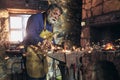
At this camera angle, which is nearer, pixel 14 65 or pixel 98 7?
pixel 98 7

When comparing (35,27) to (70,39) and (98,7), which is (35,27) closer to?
(70,39)

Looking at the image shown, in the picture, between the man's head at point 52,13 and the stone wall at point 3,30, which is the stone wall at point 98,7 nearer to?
the man's head at point 52,13

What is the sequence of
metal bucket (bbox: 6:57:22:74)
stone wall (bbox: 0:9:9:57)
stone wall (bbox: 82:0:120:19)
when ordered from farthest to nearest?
metal bucket (bbox: 6:57:22:74) → stone wall (bbox: 0:9:9:57) → stone wall (bbox: 82:0:120:19)

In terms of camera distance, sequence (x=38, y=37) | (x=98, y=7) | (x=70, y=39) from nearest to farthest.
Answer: (x=38, y=37), (x=98, y=7), (x=70, y=39)

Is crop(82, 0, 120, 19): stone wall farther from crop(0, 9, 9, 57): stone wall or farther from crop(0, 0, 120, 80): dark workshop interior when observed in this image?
crop(0, 9, 9, 57): stone wall

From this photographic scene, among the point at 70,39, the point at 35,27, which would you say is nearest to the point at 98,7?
the point at 70,39

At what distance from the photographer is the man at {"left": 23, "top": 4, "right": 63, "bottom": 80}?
633 cm

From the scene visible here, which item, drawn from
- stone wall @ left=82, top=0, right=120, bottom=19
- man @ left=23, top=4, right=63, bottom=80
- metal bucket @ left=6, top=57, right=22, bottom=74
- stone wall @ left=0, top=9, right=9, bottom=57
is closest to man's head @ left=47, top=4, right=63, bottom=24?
man @ left=23, top=4, right=63, bottom=80

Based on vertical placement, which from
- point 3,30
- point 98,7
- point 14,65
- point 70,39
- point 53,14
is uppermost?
point 98,7

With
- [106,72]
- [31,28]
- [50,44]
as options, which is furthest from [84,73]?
[31,28]

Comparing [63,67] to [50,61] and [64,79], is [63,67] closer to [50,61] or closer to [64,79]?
[64,79]

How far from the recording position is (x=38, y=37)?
7.01m

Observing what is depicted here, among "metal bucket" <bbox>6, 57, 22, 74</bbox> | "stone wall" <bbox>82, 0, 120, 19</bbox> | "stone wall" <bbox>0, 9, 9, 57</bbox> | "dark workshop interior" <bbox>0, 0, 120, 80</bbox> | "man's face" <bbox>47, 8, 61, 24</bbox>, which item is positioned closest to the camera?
"dark workshop interior" <bbox>0, 0, 120, 80</bbox>

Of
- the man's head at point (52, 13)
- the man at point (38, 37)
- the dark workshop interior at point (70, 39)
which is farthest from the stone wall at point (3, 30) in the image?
the man's head at point (52, 13)
